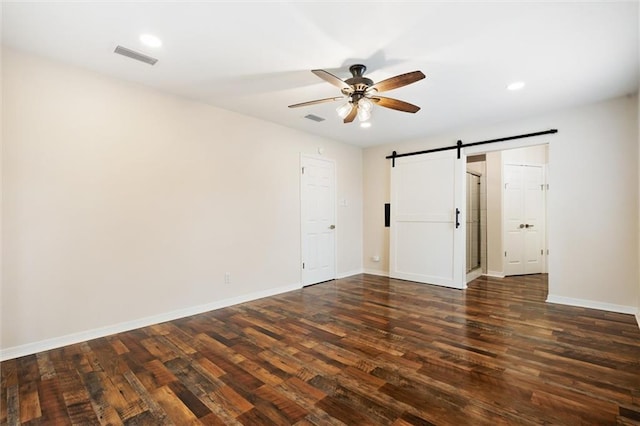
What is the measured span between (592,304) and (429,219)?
2.32m

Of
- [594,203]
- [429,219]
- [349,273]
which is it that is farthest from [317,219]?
[594,203]

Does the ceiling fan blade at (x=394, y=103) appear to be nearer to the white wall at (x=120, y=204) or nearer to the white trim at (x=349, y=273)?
the white wall at (x=120, y=204)

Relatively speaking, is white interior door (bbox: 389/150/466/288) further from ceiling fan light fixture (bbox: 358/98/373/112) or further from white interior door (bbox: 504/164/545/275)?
ceiling fan light fixture (bbox: 358/98/373/112)

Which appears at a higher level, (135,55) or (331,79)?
(135,55)

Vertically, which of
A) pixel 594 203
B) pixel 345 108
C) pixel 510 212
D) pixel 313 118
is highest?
pixel 313 118

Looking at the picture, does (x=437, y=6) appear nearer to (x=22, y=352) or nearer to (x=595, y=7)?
(x=595, y=7)

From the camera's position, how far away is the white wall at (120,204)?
2551mm

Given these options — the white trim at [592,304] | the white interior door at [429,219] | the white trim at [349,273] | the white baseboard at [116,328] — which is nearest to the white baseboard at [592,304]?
the white trim at [592,304]

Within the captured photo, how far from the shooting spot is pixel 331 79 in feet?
8.11

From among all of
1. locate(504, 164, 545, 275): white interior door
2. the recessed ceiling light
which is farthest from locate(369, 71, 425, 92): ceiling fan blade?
locate(504, 164, 545, 275): white interior door

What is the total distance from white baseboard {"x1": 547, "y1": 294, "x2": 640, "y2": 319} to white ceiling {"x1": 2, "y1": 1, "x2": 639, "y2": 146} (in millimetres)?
2506

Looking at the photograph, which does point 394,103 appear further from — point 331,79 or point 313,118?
point 313,118

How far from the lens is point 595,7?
201 centimetres

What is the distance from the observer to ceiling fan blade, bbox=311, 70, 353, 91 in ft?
7.72
